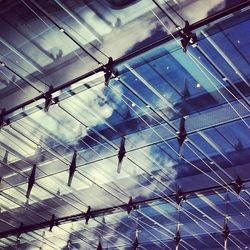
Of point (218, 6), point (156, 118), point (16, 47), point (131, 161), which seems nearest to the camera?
point (218, 6)

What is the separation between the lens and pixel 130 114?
14.2 metres

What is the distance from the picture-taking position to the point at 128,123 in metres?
14.6

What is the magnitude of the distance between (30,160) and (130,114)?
6.16 meters

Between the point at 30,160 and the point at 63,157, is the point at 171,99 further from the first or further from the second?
the point at 30,160

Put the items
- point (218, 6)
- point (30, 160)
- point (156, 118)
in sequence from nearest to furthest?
point (218, 6) → point (156, 118) → point (30, 160)

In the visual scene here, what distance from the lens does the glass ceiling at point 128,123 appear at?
10.8 m

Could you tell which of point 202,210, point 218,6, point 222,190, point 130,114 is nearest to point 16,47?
point 130,114

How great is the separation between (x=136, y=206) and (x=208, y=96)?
26.1 ft

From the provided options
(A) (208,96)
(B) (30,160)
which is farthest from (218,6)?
(B) (30,160)

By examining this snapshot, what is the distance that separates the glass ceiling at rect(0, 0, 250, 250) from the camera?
10773 millimetres

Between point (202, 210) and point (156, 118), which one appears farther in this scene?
point (202, 210)

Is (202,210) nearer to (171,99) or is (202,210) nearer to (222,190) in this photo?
(222,190)

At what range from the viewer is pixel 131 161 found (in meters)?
16.5

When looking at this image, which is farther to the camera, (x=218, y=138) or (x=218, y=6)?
(x=218, y=138)
